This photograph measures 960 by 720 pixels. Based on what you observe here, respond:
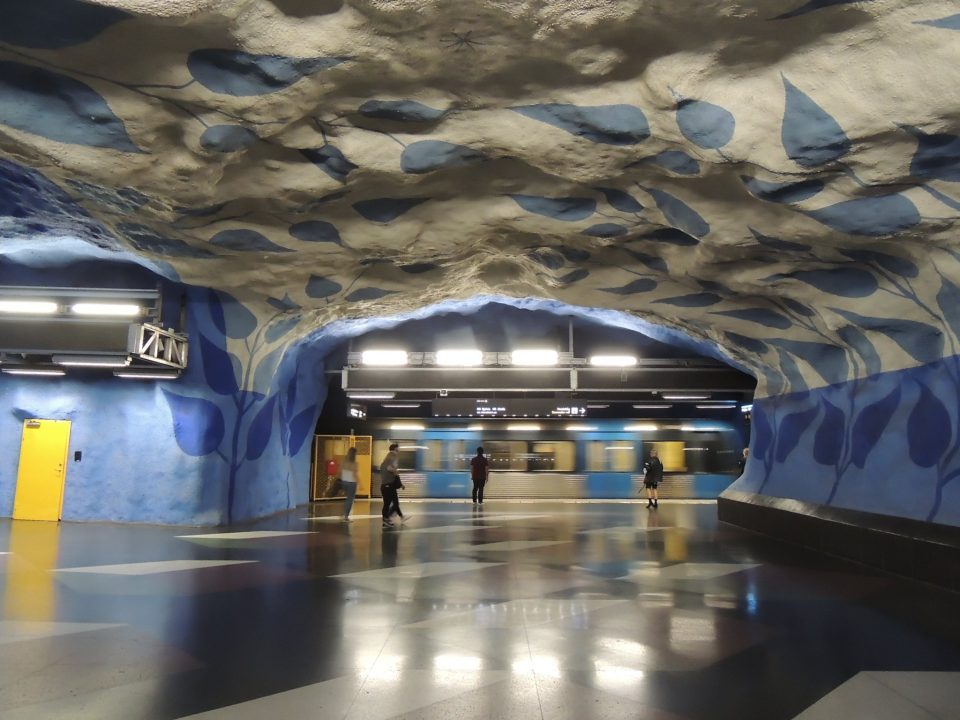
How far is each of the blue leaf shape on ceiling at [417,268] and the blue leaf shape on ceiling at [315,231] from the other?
1.57 metres

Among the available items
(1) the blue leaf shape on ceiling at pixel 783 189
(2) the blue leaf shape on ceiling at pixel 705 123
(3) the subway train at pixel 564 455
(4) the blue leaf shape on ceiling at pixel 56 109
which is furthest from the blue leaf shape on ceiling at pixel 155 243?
(3) the subway train at pixel 564 455

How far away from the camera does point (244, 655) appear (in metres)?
3.79

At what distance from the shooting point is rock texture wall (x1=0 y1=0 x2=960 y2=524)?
450 cm

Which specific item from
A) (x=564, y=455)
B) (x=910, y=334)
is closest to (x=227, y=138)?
(x=910, y=334)

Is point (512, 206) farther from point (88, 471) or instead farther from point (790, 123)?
point (88, 471)

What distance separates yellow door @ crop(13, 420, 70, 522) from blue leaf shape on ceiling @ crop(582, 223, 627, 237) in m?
9.63

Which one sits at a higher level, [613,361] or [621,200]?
[621,200]

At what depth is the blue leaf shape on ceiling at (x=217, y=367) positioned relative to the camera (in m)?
11.5

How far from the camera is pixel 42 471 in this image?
11211 millimetres

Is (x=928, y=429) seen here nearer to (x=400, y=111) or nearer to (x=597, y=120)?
(x=597, y=120)

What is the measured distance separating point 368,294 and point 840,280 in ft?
24.0

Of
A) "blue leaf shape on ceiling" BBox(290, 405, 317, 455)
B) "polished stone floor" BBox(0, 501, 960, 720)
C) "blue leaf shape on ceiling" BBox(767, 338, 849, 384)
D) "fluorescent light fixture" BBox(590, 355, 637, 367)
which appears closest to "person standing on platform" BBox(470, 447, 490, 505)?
"fluorescent light fixture" BBox(590, 355, 637, 367)

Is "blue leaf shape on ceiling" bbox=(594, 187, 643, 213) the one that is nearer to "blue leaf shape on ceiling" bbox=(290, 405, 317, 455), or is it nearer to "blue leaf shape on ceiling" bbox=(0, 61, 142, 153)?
"blue leaf shape on ceiling" bbox=(0, 61, 142, 153)

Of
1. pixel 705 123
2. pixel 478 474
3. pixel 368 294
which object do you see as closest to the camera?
pixel 705 123
